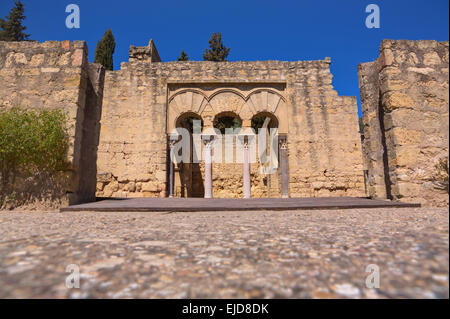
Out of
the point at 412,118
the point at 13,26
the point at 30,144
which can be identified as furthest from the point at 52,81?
the point at 13,26

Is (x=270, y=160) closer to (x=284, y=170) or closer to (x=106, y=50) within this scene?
(x=284, y=170)

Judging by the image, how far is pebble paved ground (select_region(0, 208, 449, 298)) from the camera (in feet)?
3.03

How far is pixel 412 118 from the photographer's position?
4.12 meters

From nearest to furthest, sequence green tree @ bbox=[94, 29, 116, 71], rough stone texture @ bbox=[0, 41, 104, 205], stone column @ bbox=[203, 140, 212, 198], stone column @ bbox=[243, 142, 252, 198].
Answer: rough stone texture @ bbox=[0, 41, 104, 205], stone column @ bbox=[203, 140, 212, 198], stone column @ bbox=[243, 142, 252, 198], green tree @ bbox=[94, 29, 116, 71]

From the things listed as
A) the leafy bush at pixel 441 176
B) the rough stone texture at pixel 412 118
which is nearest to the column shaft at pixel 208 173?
the rough stone texture at pixel 412 118

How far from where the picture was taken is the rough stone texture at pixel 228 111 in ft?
27.9

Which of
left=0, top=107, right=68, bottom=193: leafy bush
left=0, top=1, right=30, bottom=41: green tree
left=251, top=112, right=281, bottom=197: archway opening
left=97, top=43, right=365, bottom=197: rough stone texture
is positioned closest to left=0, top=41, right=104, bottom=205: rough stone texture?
left=0, top=107, right=68, bottom=193: leafy bush

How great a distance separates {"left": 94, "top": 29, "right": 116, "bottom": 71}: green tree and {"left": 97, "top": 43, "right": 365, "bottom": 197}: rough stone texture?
9.74m

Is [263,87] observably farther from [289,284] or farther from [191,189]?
[289,284]

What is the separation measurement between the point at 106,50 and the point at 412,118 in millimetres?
18967

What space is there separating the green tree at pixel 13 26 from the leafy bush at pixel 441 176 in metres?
32.3

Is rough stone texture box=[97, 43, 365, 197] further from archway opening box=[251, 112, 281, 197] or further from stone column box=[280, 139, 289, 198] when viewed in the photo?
archway opening box=[251, 112, 281, 197]
